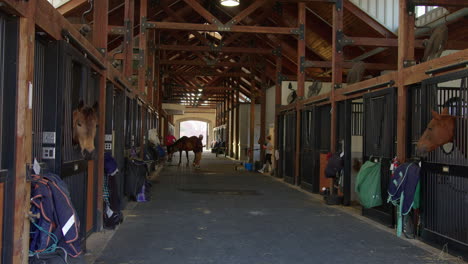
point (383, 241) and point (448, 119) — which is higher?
point (448, 119)

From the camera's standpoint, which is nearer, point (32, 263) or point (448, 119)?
point (32, 263)

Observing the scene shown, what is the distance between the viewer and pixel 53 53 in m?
3.56

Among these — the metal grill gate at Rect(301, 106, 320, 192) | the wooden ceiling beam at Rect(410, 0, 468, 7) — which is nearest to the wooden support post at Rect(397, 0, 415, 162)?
the wooden ceiling beam at Rect(410, 0, 468, 7)

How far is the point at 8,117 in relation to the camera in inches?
108

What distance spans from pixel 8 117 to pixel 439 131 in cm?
412

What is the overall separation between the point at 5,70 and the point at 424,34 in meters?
9.63

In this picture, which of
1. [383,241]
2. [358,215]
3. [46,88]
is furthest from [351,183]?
[46,88]

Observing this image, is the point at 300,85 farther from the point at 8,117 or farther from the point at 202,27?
the point at 8,117

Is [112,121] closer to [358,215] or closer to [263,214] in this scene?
[263,214]

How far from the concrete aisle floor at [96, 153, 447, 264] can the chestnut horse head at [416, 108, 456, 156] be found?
1.17 metres

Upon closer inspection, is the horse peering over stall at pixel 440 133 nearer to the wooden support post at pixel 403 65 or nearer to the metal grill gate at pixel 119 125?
the wooden support post at pixel 403 65

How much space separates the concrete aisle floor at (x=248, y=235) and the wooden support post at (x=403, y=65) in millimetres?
1247

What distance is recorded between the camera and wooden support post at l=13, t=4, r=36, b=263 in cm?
274

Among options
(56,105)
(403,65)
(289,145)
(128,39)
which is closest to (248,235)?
(56,105)
